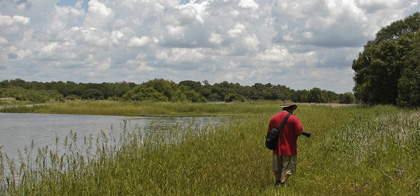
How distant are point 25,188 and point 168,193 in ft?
7.63

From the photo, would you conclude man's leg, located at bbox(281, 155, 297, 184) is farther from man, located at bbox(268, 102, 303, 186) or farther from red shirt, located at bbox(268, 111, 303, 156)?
red shirt, located at bbox(268, 111, 303, 156)

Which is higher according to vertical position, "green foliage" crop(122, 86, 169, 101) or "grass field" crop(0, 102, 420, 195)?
"green foliage" crop(122, 86, 169, 101)

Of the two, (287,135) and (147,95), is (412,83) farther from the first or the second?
(147,95)

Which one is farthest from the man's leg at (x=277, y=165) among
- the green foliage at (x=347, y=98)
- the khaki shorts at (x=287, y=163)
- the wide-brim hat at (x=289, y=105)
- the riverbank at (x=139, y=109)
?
the green foliage at (x=347, y=98)

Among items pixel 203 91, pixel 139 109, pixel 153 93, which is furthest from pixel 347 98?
pixel 139 109

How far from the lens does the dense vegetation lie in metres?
27.7

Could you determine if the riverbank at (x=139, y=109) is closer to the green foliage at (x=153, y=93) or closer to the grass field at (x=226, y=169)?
the green foliage at (x=153, y=93)

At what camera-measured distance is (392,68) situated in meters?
36.0

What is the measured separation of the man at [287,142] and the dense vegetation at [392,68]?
22.0 metres

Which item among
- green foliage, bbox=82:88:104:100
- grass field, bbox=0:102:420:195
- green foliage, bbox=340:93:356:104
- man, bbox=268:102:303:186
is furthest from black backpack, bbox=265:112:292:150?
green foliage, bbox=340:93:356:104

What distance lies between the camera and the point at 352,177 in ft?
24.5

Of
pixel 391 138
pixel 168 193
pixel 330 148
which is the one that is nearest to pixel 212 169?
pixel 168 193

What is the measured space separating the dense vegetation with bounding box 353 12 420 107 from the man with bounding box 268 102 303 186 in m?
22.0

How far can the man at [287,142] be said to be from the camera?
7.22 m
